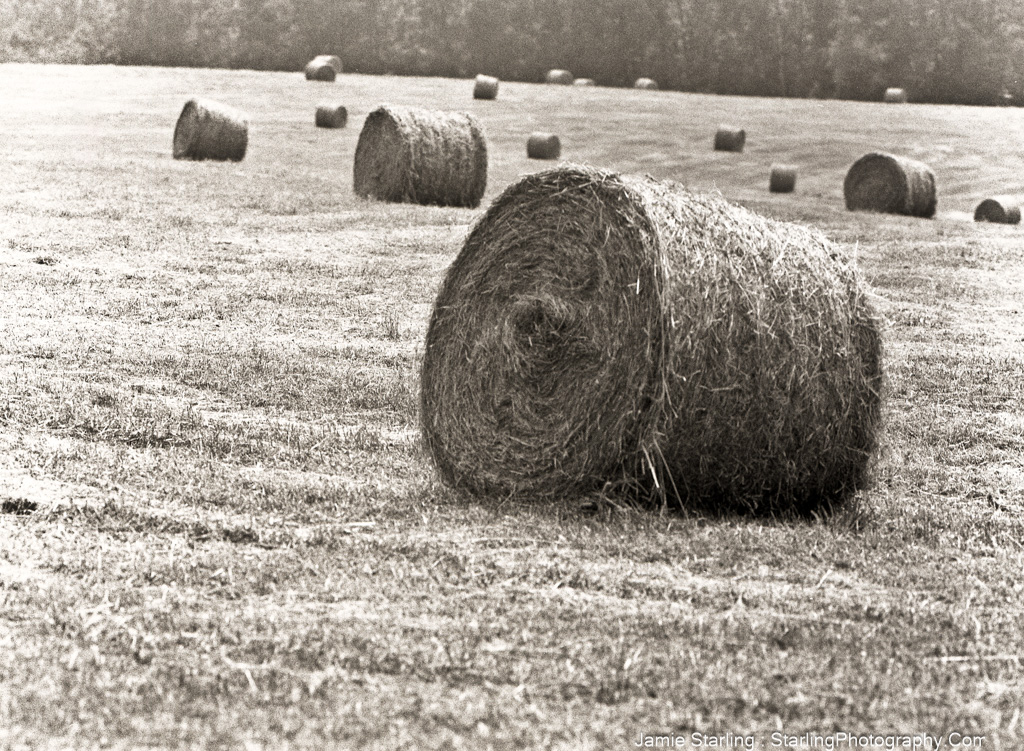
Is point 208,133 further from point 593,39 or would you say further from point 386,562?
point 593,39

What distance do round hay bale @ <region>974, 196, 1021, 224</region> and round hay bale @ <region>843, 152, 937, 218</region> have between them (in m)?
0.73

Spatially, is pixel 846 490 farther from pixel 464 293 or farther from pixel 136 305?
pixel 136 305

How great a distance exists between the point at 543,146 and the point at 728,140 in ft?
16.5

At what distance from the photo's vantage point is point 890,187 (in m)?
24.0

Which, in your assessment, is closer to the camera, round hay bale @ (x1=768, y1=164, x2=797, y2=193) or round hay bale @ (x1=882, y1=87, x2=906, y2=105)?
round hay bale @ (x1=768, y1=164, x2=797, y2=193)

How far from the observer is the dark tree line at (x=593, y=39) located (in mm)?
39156

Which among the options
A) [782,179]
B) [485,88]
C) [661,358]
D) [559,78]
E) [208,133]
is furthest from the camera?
[559,78]

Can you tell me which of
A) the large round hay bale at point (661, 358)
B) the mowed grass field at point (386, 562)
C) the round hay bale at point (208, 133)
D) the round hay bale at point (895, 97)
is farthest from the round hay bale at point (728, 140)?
the large round hay bale at point (661, 358)

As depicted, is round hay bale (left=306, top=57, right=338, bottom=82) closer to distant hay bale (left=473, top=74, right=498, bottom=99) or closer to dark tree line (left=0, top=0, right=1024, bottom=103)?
Result: dark tree line (left=0, top=0, right=1024, bottom=103)

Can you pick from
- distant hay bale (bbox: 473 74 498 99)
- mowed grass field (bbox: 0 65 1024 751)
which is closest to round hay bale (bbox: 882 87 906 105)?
distant hay bale (bbox: 473 74 498 99)

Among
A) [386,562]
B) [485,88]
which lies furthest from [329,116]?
[386,562]

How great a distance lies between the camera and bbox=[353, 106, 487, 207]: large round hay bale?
2017 centimetres

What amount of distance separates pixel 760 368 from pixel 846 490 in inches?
35.9

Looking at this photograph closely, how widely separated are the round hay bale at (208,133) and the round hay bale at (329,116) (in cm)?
557
